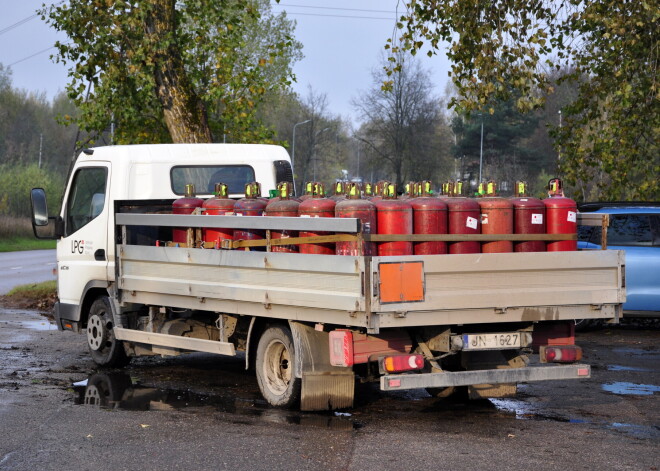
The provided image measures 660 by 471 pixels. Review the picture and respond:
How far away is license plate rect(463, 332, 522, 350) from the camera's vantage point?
815cm

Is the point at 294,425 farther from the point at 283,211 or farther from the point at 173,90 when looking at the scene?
the point at 173,90

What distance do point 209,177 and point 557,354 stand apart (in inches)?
196

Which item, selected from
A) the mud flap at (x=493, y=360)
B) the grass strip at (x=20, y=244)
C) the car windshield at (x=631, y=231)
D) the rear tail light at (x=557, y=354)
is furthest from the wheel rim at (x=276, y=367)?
the grass strip at (x=20, y=244)

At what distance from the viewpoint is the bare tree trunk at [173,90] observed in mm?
18297

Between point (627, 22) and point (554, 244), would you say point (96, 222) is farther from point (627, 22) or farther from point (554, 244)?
point (627, 22)

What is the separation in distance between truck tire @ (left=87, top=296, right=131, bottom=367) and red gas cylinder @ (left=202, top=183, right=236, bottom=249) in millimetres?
2023

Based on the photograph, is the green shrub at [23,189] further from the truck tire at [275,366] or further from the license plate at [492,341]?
the license plate at [492,341]

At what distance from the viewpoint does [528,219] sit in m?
8.48

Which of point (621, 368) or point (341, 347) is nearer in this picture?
point (341, 347)

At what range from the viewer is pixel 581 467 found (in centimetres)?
663

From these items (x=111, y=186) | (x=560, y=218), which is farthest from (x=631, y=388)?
(x=111, y=186)

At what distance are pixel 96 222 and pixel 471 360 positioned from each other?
4.78m

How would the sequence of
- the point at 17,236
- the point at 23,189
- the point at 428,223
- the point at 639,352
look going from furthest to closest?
the point at 23,189 < the point at 17,236 < the point at 639,352 < the point at 428,223

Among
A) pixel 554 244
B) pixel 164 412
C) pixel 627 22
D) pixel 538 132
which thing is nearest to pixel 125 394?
pixel 164 412
